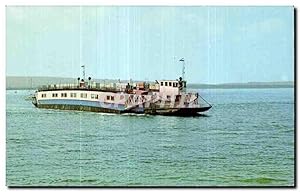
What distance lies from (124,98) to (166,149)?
379 mm

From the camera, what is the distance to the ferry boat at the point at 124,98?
17.1 ft

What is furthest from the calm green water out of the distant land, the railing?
the railing

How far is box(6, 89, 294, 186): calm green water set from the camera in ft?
16.9

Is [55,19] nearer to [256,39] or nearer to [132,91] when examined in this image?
[132,91]

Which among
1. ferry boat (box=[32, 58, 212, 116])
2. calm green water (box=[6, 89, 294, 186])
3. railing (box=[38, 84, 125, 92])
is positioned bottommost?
calm green water (box=[6, 89, 294, 186])

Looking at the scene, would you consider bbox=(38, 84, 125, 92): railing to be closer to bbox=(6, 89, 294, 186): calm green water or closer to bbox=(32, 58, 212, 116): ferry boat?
bbox=(32, 58, 212, 116): ferry boat

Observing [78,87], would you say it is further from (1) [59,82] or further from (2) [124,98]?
(2) [124,98]

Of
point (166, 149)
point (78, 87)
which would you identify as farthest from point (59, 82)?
point (166, 149)

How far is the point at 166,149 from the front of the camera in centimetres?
518

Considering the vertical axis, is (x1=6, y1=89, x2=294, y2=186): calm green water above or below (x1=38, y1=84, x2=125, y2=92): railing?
below

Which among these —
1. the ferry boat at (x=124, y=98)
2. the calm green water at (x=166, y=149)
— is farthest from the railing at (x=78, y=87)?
the calm green water at (x=166, y=149)

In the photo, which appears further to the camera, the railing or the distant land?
the railing

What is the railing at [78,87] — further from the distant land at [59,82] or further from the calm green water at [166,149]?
the calm green water at [166,149]

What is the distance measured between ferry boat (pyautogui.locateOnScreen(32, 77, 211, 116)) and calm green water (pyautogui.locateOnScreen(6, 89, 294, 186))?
8 cm
